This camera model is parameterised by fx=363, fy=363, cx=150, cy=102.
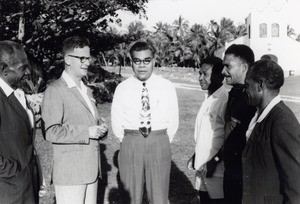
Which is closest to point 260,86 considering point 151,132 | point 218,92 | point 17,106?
point 218,92

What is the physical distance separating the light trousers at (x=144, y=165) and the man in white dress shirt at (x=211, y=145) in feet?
1.28

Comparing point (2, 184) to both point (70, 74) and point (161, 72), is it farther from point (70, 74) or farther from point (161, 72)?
point (161, 72)

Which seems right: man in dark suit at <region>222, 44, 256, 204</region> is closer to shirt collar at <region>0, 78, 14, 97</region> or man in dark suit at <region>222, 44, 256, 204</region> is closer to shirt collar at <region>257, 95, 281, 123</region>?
shirt collar at <region>257, 95, 281, 123</region>

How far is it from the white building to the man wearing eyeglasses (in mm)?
41080

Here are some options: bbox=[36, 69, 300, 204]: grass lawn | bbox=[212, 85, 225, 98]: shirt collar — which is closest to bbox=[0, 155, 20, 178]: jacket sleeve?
bbox=[212, 85, 225, 98]: shirt collar

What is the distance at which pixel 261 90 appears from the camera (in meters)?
2.71

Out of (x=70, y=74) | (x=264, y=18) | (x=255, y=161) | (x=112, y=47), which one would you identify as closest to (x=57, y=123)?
(x=70, y=74)

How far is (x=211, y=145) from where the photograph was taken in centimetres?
386

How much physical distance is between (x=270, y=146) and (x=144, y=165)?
6.07 feet

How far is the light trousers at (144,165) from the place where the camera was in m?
4.03

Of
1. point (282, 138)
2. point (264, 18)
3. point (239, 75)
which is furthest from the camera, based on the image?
point (264, 18)

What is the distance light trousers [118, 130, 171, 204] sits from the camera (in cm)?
403

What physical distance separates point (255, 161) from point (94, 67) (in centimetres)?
1833

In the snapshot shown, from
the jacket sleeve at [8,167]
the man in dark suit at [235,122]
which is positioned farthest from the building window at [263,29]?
the jacket sleeve at [8,167]
